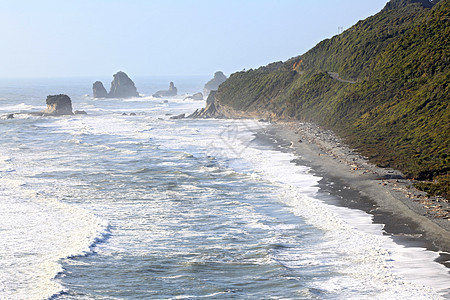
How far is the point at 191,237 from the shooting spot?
26.2m

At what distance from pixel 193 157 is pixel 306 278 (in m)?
33.7

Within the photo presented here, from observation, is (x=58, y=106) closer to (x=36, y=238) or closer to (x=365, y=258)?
(x=36, y=238)

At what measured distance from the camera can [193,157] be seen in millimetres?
53344

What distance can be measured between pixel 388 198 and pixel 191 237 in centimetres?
1289

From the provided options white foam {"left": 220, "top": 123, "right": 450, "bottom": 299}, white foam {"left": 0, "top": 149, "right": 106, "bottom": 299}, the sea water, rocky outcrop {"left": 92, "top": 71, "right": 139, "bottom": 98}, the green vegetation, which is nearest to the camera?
white foam {"left": 220, "top": 123, "right": 450, "bottom": 299}

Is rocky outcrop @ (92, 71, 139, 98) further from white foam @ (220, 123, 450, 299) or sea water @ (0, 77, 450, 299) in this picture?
white foam @ (220, 123, 450, 299)

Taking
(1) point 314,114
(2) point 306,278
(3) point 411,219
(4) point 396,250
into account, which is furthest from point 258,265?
(1) point 314,114

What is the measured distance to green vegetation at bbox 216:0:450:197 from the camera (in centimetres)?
4625

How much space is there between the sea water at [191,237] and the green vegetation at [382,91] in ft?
30.9

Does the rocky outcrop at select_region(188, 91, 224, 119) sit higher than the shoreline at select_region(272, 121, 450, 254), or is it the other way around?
Answer: the rocky outcrop at select_region(188, 91, 224, 119)

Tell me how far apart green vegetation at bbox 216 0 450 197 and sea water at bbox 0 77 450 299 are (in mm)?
9421

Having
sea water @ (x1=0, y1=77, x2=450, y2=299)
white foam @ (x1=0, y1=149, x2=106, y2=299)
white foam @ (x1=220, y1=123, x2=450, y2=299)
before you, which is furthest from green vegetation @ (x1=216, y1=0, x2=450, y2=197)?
white foam @ (x1=0, y1=149, x2=106, y2=299)

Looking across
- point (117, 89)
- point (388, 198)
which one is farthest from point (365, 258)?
point (117, 89)

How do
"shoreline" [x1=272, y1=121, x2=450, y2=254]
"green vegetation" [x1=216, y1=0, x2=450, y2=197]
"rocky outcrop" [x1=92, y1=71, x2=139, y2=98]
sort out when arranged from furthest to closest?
"rocky outcrop" [x1=92, y1=71, x2=139, y2=98]
"green vegetation" [x1=216, y1=0, x2=450, y2=197]
"shoreline" [x1=272, y1=121, x2=450, y2=254]
